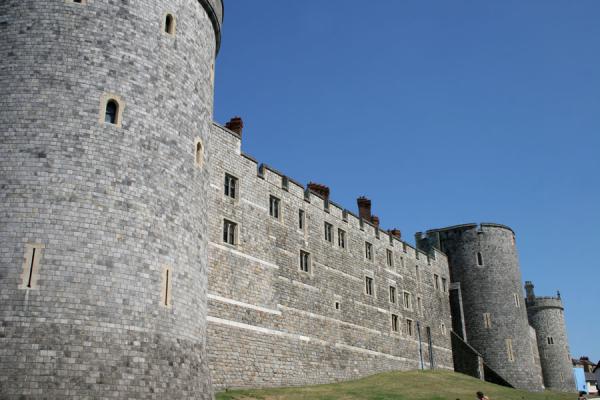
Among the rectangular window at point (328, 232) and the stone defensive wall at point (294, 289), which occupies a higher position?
the rectangular window at point (328, 232)

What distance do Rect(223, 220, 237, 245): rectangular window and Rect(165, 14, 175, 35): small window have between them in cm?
962

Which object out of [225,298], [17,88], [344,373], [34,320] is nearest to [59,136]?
[17,88]

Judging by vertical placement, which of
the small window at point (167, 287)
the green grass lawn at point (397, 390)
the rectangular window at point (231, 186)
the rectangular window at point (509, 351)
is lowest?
the green grass lawn at point (397, 390)

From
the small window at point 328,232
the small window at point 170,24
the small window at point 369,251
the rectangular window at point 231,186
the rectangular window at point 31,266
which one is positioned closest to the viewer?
the rectangular window at point 31,266

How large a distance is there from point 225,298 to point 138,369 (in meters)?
9.82

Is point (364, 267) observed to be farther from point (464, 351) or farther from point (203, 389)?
point (203, 389)

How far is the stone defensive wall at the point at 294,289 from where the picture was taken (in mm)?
28297

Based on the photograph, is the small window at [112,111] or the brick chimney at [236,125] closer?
the small window at [112,111]

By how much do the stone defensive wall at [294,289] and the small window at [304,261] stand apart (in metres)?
0.08

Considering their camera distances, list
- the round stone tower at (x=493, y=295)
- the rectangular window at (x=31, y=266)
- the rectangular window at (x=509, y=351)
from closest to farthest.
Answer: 1. the rectangular window at (x=31, y=266)
2. the rectangular window at (x=509, y=351)
3. the round stone tower at (x=493, y=295)

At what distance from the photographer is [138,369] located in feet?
59.7

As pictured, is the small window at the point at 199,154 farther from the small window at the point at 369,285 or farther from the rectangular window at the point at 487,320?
the rectangular window at the point at 487,320

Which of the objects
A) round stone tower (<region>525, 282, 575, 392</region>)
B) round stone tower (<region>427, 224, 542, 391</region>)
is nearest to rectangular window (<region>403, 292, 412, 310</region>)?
round stone tower (<region>427, 224, 542, 391</region>)

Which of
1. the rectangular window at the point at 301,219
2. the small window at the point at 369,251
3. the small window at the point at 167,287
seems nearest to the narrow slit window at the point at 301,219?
the rectangular window at the point at 301,219
